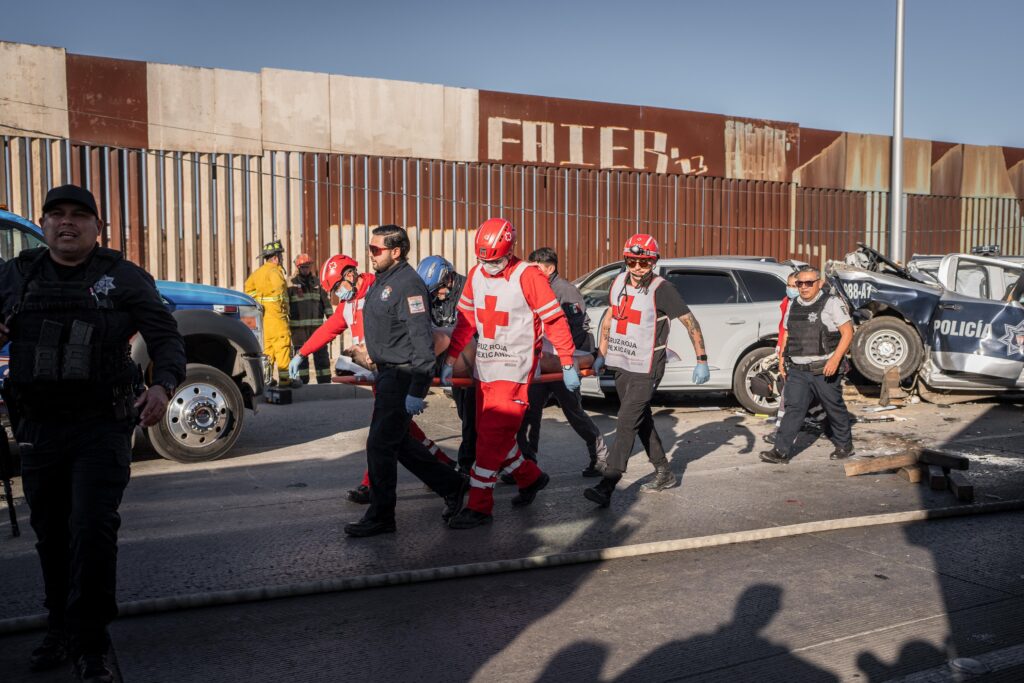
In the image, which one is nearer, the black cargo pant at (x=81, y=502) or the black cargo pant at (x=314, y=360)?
the black cargo pant at (x=81, y=502)

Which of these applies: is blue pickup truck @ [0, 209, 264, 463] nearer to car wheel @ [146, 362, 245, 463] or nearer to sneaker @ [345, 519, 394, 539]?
car wheel @ [146, 362, 245, 463]

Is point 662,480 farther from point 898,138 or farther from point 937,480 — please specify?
point 898,138

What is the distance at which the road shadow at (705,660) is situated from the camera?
4.00 metres

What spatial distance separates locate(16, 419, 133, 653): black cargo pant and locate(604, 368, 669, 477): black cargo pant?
375 cm

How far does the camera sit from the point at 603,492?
6.87 m

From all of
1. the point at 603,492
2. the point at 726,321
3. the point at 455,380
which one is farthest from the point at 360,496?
the point at 726,321

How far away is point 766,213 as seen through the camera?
21.6 meters

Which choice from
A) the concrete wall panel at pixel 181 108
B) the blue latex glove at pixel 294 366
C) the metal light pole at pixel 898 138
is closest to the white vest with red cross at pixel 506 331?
the blue latex glove at pixel 294 366

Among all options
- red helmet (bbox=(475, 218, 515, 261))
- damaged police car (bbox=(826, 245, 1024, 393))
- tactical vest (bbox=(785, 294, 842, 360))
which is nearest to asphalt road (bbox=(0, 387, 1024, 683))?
tactical vest (bbox=(785, 294, 842, 360))

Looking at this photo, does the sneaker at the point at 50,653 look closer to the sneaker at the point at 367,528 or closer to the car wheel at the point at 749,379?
the sneaker at the point at 367,528

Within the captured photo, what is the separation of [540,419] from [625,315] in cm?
113

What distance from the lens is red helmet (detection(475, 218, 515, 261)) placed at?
20.1ft

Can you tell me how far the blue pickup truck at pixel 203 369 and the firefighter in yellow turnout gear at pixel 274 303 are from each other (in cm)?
341

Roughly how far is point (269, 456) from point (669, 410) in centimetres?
509
